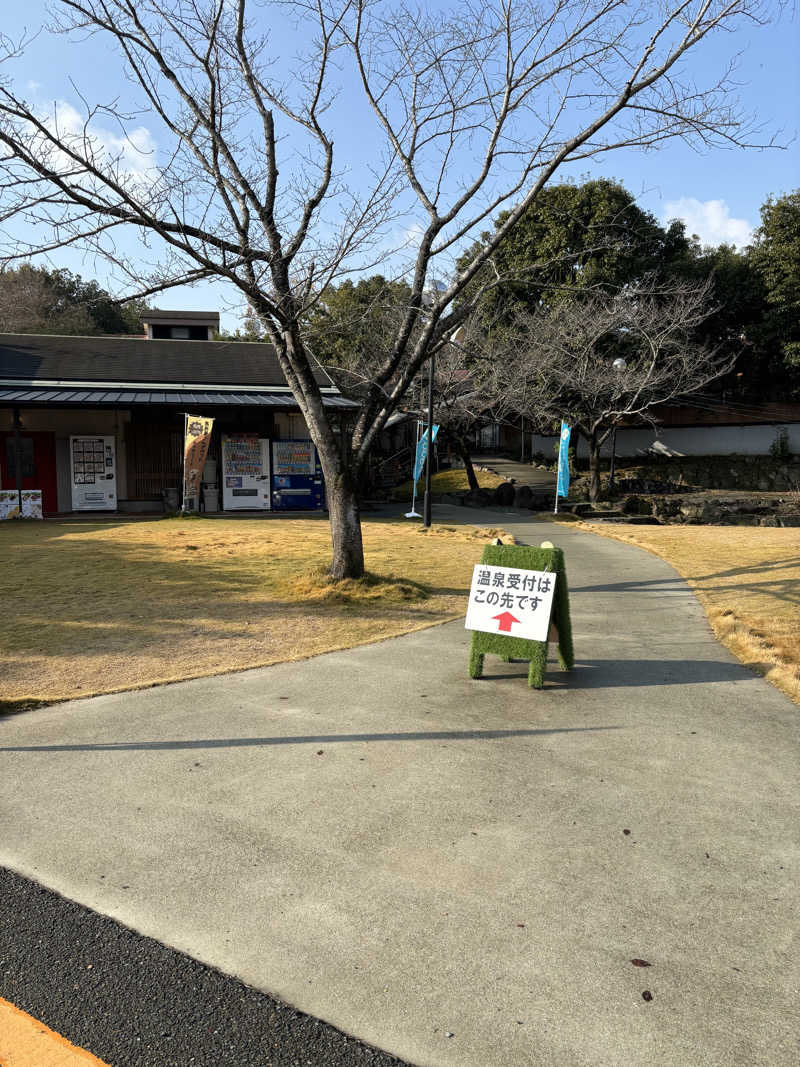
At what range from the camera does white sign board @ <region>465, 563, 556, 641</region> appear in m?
5.64

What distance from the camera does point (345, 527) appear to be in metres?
9.01

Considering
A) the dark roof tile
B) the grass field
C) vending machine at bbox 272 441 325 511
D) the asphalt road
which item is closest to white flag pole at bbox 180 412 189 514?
the dark roof tile

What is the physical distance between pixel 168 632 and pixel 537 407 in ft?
57.5

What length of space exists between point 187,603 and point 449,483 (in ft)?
70.8

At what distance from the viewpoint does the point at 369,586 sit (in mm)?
8922

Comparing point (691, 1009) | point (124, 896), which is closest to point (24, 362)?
point (124, 896)

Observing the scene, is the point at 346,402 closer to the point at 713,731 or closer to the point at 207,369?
the point at 207,369

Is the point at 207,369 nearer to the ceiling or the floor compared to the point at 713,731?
nearer to the ceiling

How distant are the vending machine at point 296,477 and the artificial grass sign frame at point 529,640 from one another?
14.7 m

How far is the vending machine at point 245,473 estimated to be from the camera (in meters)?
20.0

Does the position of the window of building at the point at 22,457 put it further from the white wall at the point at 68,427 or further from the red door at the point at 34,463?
A: the white wall at the point at 68,427

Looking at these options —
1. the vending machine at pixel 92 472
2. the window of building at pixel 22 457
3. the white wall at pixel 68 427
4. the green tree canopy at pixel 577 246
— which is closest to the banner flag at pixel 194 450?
the vending machine at pixel 92 472

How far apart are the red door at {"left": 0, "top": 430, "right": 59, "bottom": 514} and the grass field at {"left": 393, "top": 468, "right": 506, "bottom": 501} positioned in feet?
37.5

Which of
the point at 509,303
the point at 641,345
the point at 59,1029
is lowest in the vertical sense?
the point at 59,1029
